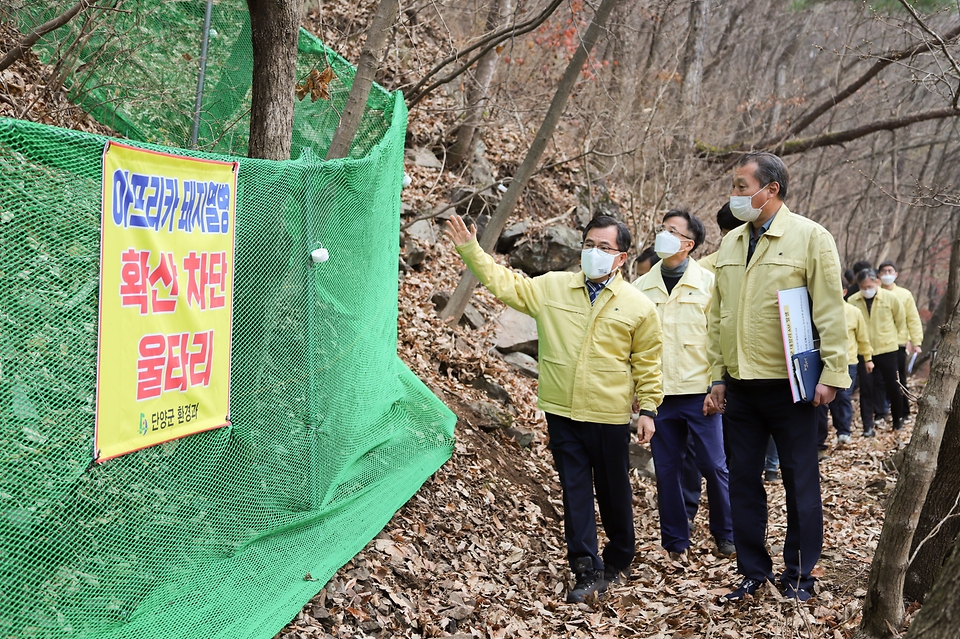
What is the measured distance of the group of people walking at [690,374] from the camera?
4.46 meters

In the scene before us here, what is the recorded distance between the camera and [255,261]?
381 centimetres

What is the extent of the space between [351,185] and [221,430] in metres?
1.70

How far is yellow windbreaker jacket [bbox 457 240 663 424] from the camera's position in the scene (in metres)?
5.04

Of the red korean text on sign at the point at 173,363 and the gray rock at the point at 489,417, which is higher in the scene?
the red korean text on sign at the point at 173,363

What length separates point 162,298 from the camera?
309 centimetres

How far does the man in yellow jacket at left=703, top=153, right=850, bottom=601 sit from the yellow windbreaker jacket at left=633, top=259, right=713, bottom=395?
1.12 m

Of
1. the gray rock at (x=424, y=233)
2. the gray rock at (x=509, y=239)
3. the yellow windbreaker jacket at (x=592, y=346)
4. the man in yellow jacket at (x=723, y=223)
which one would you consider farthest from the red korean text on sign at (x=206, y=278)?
the gray rock at (x=509, y=239)

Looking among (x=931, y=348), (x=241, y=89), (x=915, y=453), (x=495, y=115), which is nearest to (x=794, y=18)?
(x=931, y=348)

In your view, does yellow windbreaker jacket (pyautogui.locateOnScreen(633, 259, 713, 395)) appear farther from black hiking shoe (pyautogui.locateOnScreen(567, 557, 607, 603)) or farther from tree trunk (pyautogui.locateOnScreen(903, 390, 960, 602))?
tree trunk (pyautogui.locateOnScreen(903, 390, 960, 602))

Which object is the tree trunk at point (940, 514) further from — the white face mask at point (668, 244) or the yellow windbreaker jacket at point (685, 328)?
the white face mask at point (668, 244)

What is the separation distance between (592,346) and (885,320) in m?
8.30

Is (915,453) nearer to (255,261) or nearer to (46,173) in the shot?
(255,261)

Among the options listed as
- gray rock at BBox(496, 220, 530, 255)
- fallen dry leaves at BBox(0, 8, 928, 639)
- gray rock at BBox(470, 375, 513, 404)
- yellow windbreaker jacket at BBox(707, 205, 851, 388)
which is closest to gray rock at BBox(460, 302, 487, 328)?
fallen dry leaves at BBox(0, 8, 928, 639)

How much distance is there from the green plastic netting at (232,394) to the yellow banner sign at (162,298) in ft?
0.21
